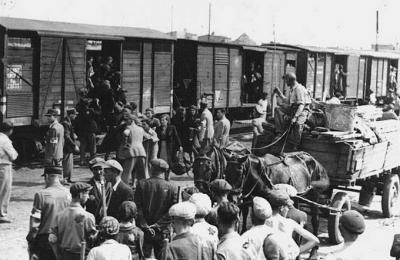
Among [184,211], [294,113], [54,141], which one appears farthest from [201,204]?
[54,141]

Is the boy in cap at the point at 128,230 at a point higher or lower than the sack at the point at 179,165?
higher

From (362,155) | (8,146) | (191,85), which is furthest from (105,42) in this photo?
(362,155)

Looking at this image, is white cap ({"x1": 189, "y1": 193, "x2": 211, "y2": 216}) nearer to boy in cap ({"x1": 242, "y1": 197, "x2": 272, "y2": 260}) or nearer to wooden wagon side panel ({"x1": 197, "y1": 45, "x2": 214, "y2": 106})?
boy in cap ({"x1": 242, "y1": 197, "x2": 272, "y2": 260})

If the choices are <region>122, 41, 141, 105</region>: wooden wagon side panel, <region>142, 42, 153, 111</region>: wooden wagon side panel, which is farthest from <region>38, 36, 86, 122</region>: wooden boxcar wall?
<region>142, 42, 153, 111</region>: wooden wagon side panel

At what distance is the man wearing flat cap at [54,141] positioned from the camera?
1309 cm

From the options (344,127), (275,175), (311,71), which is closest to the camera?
(275,175)

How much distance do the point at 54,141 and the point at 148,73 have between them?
320 inches

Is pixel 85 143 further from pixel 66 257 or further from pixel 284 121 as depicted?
pixel 66 257

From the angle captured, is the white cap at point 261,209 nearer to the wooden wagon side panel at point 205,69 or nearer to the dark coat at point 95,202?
the dark coat at point 95,202

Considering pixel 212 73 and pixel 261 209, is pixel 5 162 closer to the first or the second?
pixel 261 209

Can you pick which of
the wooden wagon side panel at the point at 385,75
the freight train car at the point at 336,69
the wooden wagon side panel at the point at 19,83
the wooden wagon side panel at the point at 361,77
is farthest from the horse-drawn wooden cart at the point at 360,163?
the wooden wagon side panel at the point at 385,75

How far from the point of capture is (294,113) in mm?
11609

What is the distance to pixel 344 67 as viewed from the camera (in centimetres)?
3466

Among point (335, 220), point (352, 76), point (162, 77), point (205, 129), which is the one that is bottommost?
point (335, 220)
